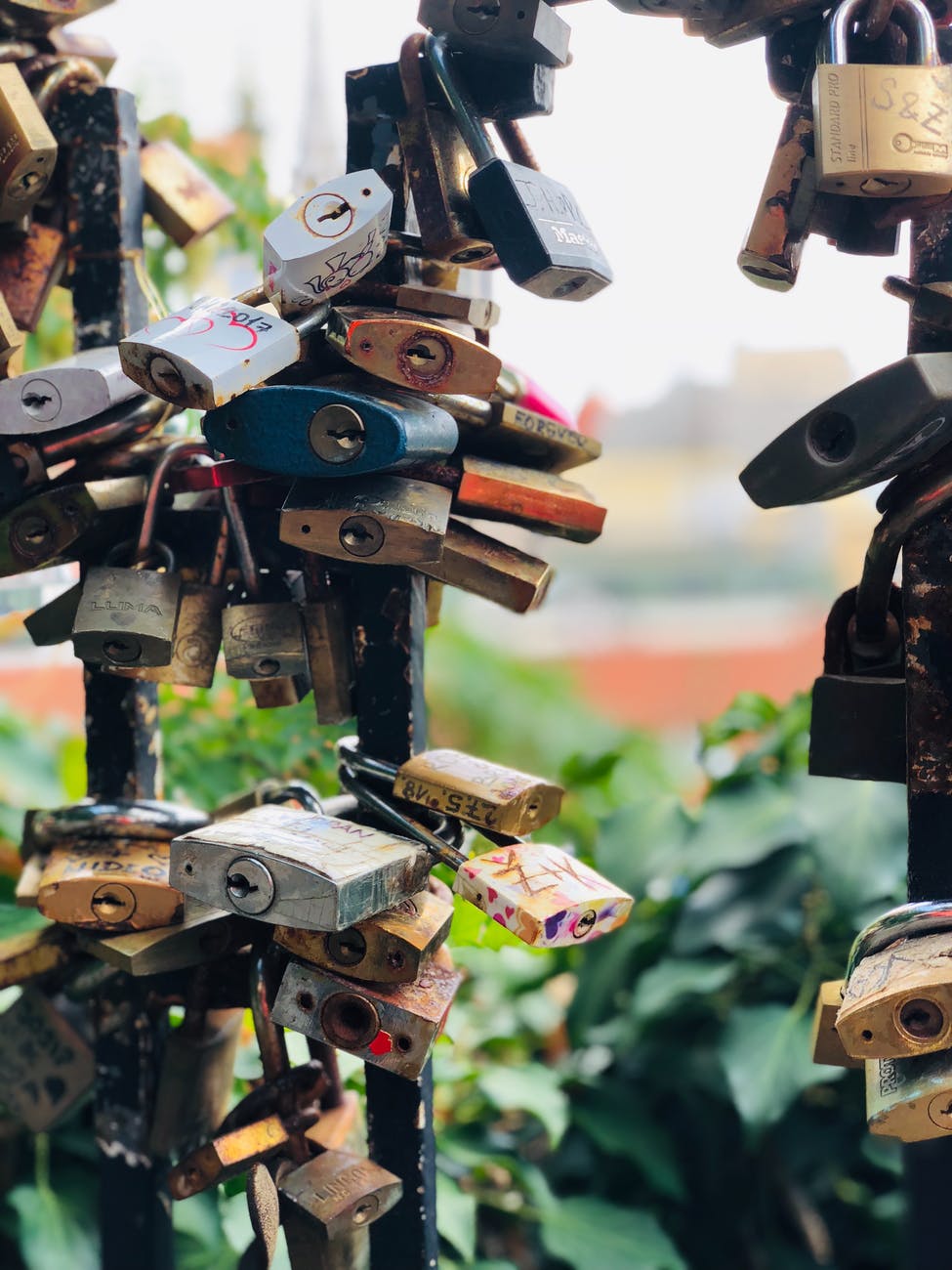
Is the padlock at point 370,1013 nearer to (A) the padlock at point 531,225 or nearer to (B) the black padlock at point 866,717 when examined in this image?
(B) the black padlock at point 866,717

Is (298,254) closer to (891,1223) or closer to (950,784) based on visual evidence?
(950,784)

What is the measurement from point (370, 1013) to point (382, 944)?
4 centimetres

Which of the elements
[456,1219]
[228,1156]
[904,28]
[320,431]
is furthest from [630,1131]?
[904,28]

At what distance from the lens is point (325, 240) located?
1.91 ft

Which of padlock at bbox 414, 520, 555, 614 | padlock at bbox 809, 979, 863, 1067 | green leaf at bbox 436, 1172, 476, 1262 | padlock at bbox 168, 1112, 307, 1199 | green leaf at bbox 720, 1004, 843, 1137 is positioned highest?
padlock at bbox 414, 520, 555, 614

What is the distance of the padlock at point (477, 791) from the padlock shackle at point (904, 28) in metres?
0.38

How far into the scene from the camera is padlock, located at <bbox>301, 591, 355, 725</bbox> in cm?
68

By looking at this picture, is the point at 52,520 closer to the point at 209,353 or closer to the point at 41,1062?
the point at 209,353

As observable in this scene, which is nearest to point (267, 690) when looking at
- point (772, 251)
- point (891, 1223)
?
point (772, 251)

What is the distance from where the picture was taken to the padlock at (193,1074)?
73 cm

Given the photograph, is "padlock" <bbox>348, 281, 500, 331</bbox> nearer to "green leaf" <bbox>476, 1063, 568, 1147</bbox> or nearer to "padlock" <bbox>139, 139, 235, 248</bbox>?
"padlock" <bbox>139, 139, 235, 248</bbox>

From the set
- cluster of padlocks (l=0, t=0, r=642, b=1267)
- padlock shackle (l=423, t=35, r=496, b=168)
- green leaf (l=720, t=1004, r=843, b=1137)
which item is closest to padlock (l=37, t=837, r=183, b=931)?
cluster of padlocks (l=0, t=0, r=642, b=1267)

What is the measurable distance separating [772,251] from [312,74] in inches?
69.0

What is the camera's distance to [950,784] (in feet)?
1.96
